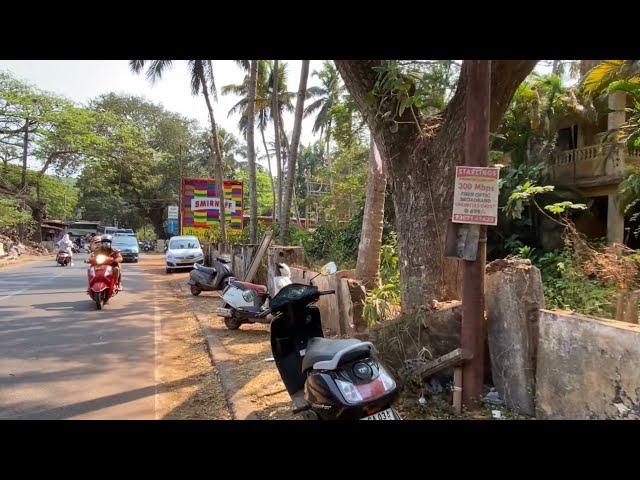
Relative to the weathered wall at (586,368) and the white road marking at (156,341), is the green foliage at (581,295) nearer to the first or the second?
the weathered wall at (586,368)

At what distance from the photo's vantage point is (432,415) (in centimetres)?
395

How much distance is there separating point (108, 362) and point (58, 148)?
90.0ft

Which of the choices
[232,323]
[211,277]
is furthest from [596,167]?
[232,323]

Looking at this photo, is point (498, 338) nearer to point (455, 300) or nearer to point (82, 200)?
point (455, 300)

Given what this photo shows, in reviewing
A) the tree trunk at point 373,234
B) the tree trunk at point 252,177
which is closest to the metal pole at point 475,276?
the tree trunk at point 373,234

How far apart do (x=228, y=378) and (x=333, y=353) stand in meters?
2.79

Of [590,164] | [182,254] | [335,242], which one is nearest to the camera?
[590,164]

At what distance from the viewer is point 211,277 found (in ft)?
40.6

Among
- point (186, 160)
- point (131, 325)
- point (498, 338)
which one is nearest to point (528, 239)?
point (498, 338)

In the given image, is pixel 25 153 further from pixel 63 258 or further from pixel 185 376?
pixel 185 376

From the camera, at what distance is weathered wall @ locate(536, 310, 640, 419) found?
119 inches

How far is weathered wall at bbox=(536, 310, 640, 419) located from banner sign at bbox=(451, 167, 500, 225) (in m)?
0.87

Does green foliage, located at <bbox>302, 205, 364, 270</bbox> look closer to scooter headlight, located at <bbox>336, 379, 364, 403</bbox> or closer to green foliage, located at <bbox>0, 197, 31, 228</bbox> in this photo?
scooter headlight, located at <bbox>336, 379, 364, 403</bbox>

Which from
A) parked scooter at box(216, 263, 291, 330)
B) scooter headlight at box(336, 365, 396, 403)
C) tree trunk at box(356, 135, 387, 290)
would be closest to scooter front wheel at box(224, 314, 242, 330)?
parked scooter at box(216, 263, 291, 330)
